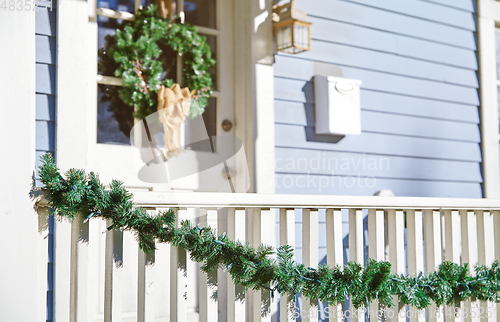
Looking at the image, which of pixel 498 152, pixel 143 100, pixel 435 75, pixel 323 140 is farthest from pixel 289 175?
pixel 498 152

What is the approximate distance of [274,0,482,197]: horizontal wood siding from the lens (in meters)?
2.85

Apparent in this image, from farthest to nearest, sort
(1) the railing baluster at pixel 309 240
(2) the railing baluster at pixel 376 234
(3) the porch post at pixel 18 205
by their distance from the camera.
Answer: (2) the railing baluster at pixel 376 234 → (1) the railing baluster at pixel 309 240 → (3) the porch post at pixel 18 205

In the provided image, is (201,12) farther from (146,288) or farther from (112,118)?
(146,288)

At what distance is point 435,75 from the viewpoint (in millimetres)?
3465

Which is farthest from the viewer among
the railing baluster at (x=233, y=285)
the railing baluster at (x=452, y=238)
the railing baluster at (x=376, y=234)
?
the railing baluster at (x=452, y=238)

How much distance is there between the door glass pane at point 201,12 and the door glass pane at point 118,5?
31cm

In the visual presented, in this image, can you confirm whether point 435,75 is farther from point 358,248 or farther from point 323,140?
point 358,248

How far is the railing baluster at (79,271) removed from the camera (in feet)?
5.07

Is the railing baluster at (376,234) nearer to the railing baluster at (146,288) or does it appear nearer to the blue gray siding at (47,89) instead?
the railing baluster at (146,288)

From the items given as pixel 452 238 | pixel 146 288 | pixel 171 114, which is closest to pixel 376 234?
pixel 452 238

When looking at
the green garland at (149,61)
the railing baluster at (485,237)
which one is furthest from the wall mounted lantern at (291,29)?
the railing baluster at (485,237)

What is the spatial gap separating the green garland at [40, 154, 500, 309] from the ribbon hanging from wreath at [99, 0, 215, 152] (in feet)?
3.15

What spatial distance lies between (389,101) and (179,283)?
2132 mm

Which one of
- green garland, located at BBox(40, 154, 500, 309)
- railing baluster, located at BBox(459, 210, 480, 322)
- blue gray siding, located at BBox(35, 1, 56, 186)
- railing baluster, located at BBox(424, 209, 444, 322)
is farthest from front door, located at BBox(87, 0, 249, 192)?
railing baluster, located at BBox(459, 210, 480, 322)
